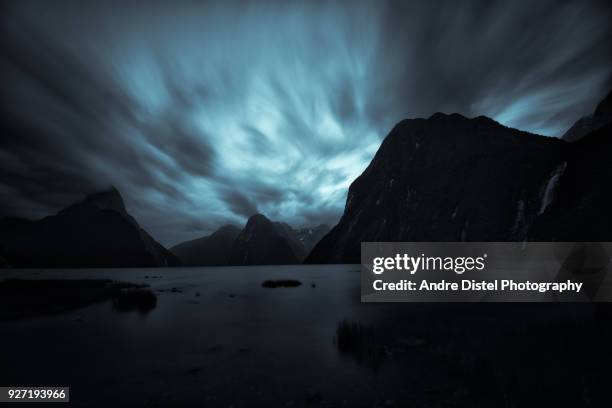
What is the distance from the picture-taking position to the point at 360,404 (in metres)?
11.2

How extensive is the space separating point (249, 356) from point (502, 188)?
154996mm

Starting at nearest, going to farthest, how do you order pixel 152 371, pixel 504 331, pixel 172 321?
pixel 152 371, pixel 504 331, pixel 172 321

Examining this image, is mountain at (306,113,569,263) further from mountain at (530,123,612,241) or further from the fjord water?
the fjord water

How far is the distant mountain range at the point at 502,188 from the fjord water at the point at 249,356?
4986 cm

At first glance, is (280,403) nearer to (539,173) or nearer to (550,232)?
(550,232)

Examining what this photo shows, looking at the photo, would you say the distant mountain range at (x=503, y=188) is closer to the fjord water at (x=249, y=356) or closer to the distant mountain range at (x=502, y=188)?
the distant mountain range at (x=502, y=188)

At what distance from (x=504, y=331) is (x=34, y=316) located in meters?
51.4

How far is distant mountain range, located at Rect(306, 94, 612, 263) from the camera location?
6313 cm

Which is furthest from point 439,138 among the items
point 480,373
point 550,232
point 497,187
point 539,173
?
point 480,373

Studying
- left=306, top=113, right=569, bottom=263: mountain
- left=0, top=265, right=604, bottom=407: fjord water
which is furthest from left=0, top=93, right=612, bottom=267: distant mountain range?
left=0, top=265, right=604, bottom=407: fjord water

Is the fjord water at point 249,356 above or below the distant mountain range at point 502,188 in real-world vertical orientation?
below


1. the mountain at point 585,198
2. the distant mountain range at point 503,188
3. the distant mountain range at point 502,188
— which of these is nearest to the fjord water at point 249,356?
the mountain at point 585,198

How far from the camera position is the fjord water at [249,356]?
480 inches

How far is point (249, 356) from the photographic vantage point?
17.6 metres
